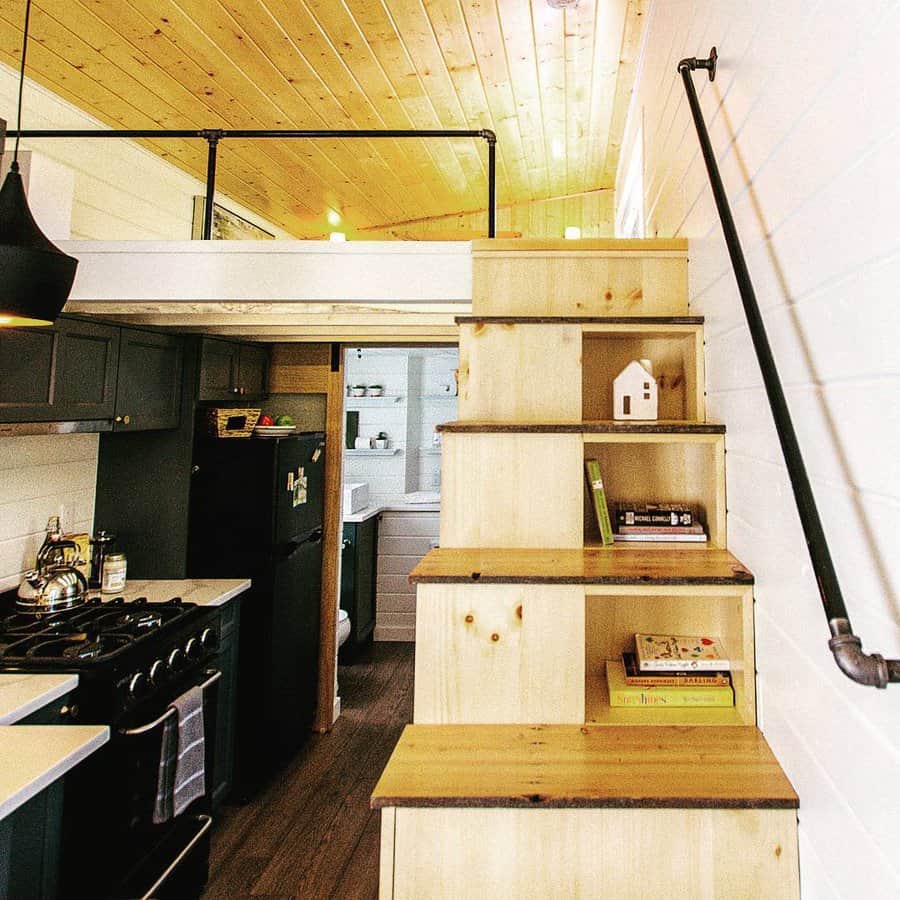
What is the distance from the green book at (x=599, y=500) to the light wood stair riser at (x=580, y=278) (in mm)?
520

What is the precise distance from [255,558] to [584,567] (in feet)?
7.21

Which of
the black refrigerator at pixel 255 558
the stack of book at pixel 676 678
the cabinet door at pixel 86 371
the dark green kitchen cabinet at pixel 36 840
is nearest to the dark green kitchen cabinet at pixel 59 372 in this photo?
the cabinet door at pixel 86 371

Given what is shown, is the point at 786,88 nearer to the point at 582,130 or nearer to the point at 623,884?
the point at 623,884

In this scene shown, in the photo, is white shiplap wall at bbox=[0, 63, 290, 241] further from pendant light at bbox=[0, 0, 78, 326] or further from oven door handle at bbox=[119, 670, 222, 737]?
oven door handle at bbox=[119, 670, 222, 737]

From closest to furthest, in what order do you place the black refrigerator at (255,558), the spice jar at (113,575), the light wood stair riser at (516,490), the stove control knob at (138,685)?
the light wood stair riser at (516,490) < the stove control knob at (138,685) < the spice jar at (113,575) < the black refrigerator at (255,558)

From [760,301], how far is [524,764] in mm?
1013

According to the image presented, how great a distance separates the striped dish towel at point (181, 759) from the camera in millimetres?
2084

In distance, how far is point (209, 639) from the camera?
259cm

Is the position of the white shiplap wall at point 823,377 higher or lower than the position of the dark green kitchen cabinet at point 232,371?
lower

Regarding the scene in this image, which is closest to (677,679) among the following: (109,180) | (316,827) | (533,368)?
(533,368)

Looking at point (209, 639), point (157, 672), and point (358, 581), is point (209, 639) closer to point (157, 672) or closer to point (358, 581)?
point (157, 672)

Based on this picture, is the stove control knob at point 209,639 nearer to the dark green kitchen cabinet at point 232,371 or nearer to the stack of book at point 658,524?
the dark green kitchen cabinet at point 232,371

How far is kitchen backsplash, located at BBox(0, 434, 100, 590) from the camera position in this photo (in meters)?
2.46

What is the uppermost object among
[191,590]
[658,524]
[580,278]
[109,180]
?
[109,180]
